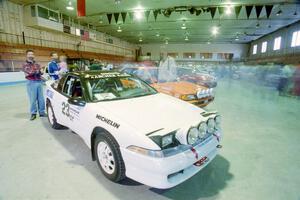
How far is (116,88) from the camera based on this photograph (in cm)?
275

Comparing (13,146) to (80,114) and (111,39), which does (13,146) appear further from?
(111,39)

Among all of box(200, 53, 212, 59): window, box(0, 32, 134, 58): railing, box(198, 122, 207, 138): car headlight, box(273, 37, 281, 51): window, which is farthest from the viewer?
box(200, 53, 212, 59): window

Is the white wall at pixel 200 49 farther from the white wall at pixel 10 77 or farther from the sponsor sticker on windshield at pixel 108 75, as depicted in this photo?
the sponsor sticker on windshield at pixel 108 75

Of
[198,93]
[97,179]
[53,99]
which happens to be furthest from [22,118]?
[198,93]

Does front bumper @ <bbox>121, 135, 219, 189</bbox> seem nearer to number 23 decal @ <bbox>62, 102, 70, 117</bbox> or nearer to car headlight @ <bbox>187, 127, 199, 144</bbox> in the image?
car headlight @ <bbox>187, 127, 199, 144</bbox>

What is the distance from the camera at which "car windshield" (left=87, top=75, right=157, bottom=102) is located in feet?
8.07

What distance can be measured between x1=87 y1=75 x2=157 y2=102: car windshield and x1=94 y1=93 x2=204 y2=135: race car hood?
0.55 ft

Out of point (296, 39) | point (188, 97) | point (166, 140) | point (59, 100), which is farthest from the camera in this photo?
point (296, 39)

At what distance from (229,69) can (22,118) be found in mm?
18698

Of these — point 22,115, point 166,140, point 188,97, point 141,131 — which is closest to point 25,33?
point 22,115

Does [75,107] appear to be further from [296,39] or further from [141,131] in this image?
[296,39]

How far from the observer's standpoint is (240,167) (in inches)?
91.6

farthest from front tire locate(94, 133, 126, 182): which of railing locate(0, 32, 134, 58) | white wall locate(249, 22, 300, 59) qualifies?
white wall locate(249, 22, 300, 59)

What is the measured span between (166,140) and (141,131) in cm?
24
